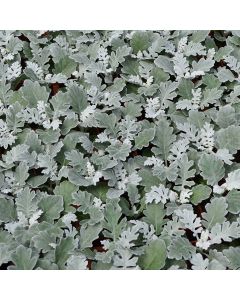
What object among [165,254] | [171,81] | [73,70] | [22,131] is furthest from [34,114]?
[165,254]

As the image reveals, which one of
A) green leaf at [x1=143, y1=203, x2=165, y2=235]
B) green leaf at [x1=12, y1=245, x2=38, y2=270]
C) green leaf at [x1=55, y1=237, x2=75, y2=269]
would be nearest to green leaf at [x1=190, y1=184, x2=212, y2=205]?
green leaf at [x1=143, y1=203, x2=165, y2=235]

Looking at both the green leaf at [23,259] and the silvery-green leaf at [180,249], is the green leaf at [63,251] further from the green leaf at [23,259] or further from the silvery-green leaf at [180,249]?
the silvery-green leaf at [180,249]

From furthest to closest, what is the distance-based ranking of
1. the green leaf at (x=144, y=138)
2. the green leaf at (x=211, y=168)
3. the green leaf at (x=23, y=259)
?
the green leaf at (x=144, y=138) → the green leaf at (x=211, y=168) → the green leaf at (x=23, y=259)

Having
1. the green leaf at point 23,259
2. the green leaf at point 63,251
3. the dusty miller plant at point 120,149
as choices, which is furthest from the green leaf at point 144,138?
the green leaf at point 23,259

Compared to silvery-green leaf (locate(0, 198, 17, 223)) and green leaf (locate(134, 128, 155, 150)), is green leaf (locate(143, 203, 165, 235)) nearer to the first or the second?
green leaf (locate(134, 128, 155, 150))

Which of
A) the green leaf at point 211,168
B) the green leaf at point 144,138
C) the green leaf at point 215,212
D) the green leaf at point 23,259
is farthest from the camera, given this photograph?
the green leaf at point 144,138
